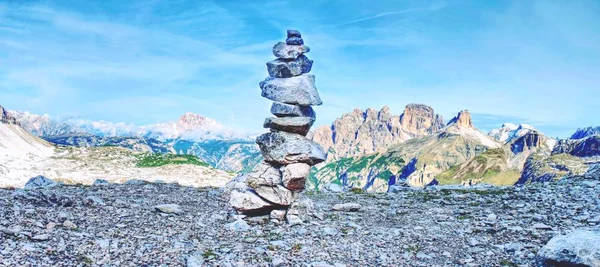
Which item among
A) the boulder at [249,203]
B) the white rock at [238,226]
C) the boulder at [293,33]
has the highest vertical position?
the boulder at [293,33]

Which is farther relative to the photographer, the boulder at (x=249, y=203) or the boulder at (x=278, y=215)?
the boulder at (x=249, y=203)

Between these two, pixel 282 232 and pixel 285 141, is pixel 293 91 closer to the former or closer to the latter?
pixel 285 141

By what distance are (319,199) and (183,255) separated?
21968 mm

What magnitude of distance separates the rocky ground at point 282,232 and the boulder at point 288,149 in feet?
12.1

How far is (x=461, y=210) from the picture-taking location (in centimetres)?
2838

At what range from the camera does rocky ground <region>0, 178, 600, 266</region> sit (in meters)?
16.3

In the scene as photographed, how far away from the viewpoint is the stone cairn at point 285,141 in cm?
2650

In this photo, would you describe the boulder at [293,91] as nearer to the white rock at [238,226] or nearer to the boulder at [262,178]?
the boulder at [262,178]

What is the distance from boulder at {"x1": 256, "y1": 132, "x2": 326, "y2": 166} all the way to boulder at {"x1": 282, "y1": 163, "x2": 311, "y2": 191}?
415mm

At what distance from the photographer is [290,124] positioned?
27.3 metres

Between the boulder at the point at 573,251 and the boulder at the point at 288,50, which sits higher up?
the boulder at the point at 288,50

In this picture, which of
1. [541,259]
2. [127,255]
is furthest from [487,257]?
[127,255]

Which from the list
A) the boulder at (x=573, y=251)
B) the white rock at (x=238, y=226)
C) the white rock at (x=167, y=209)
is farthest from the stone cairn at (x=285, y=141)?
the boulder at (x=573, y=251)

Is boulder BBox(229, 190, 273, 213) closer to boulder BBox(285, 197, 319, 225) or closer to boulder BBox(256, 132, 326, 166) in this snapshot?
boulder BBox(285, 197, 319, 225)
